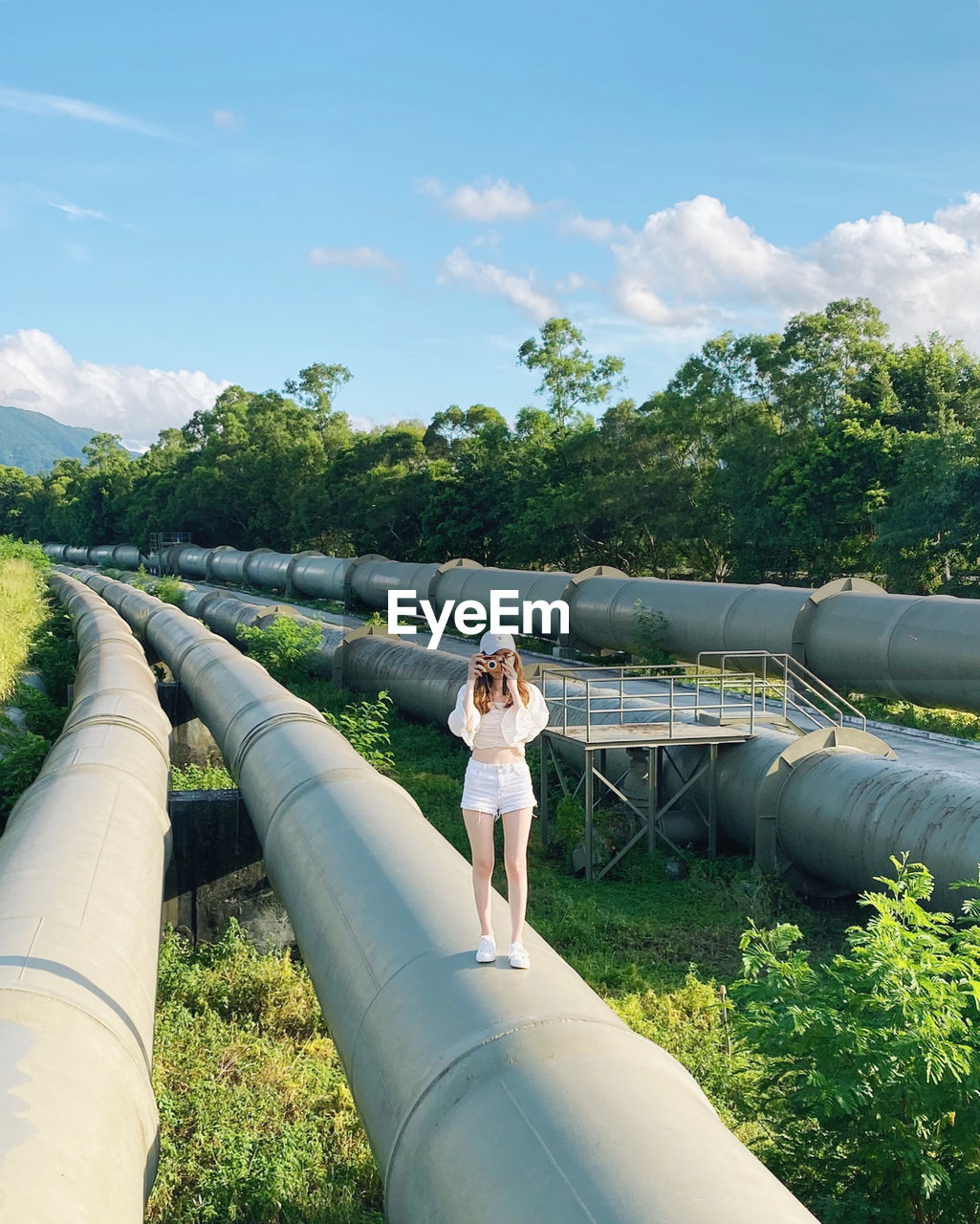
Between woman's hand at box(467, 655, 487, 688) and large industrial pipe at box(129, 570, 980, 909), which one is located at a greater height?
woman's hand at box(467, 655, 487, 688)

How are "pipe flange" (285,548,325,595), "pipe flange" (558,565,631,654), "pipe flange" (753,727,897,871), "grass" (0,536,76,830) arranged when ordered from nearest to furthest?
"pipe flange" (753,727,897,871)
"grass" (0,536,76,830)
"pipe flange" (558,565,631,654)
"pipe flange" (285,548,325,595)

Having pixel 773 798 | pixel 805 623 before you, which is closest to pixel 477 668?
pixel 773 798

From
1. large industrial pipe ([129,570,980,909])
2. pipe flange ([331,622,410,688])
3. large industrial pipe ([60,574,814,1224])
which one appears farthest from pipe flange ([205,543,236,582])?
large industrial pipe ([60,574,814,1224])

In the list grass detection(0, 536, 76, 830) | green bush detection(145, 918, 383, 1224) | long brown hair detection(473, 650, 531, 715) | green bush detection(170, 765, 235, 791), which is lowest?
green bush detection(145, 918, 383, 1224)

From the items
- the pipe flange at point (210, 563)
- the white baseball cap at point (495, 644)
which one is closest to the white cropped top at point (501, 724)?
the white baseball cap at point (495, 644)

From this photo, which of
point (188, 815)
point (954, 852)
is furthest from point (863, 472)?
point (188, 815)

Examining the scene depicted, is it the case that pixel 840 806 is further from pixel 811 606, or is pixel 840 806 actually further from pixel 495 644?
pixel 811 606

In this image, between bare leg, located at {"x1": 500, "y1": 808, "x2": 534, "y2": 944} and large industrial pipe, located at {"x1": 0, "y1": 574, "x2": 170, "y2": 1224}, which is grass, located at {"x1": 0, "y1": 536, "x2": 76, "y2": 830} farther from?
bare leg, located at {"x1": 500, "y1": 808, "x2": 534, "y2": 944}
